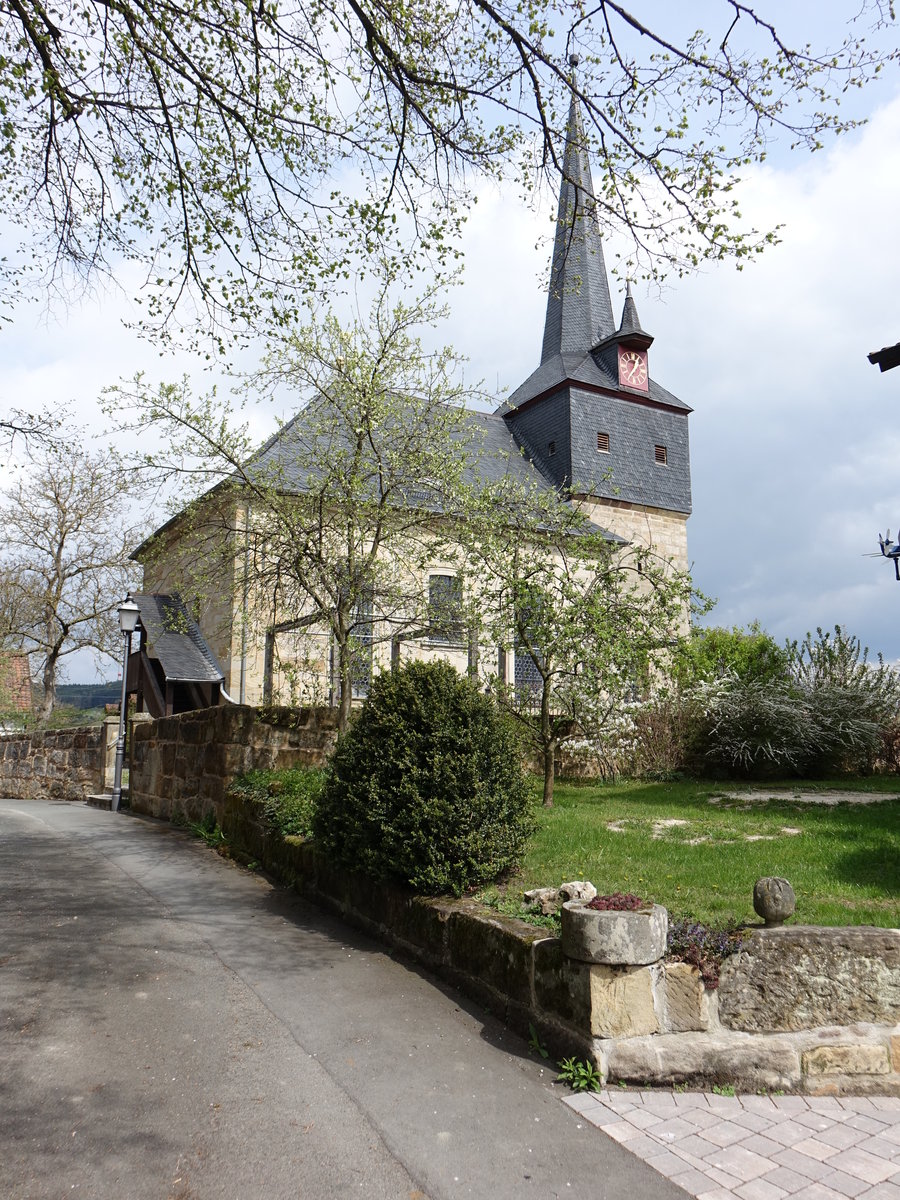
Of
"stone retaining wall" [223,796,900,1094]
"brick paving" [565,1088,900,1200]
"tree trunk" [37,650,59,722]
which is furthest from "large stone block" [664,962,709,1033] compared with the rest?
"tree trunk" [37,650,59,722]

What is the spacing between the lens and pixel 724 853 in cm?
679

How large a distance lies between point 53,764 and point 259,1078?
16.5 metres

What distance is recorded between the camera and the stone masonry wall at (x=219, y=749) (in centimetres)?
916

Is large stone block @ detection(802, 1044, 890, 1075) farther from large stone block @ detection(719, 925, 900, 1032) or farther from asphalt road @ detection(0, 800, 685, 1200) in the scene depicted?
asphalt road @ detection(0, 800, 685, 1200)

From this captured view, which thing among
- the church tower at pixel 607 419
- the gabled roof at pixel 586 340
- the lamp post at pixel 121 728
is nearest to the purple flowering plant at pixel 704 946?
the lamp post at pixel 121 728

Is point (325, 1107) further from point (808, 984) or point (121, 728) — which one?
point (121, 728)

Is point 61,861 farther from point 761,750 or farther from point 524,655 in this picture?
point 761,750

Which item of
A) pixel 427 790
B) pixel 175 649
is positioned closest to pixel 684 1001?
pixel 427 790

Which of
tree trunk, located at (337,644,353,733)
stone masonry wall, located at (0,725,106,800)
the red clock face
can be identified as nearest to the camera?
tree trunk, located at (337,644,353,733)

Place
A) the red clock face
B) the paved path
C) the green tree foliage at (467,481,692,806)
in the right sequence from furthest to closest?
the red clock face → the green tree foliage at (467,481,692,806) → the paved path

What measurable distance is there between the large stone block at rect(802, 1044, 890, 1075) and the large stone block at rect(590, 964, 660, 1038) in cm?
70

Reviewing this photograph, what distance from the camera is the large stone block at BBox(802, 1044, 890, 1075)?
3797 millimetres

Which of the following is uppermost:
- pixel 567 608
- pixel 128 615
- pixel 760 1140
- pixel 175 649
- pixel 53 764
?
pixel 128 615

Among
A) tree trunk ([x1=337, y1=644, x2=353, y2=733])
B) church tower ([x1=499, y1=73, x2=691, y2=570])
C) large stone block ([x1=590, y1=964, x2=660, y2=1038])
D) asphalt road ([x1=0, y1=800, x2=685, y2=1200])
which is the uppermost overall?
church tower ([x1=499, y1=73, x2=691, y2=570])
